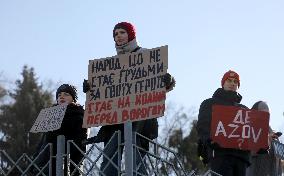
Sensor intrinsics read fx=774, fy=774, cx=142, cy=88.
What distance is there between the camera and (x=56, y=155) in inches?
307

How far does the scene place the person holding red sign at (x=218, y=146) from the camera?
863 centimetres

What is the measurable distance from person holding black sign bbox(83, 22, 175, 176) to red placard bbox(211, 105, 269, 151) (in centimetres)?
96

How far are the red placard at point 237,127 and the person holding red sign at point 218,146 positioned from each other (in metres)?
0.10

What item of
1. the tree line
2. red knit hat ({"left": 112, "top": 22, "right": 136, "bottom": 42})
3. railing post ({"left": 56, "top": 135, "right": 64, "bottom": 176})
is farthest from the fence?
the tree line

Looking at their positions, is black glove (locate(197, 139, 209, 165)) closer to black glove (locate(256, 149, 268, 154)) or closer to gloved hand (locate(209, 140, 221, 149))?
gloved hand (locate(209, 140, 221, 149))

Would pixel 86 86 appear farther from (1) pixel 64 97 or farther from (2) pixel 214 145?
(2) pixel 214 145

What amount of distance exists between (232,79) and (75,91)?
6.02 feet

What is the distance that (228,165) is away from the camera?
8.62m

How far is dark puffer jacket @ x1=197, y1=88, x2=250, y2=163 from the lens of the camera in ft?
28.4

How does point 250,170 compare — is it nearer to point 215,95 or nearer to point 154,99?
point 215,95

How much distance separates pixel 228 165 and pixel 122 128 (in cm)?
143

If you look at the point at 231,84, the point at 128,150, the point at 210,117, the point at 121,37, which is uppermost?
the point at 121,37

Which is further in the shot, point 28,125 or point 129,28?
point 28,125

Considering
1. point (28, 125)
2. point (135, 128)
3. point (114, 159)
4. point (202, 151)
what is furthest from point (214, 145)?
point (28, 125)
